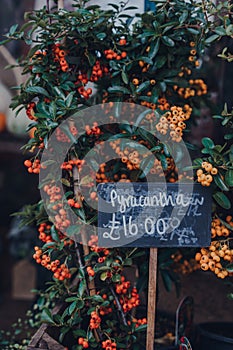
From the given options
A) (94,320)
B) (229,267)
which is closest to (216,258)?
(229,267)

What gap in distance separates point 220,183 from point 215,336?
546 millimetres

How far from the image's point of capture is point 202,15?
1707 mm

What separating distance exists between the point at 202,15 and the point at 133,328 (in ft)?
3.38

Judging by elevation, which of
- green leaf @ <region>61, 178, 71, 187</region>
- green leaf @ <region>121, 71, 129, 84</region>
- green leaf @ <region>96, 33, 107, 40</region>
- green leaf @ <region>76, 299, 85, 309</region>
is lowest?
green leaf @ <region>76, 299, 85, 309</region>

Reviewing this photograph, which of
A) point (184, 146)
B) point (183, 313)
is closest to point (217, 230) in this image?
point (184, 146)

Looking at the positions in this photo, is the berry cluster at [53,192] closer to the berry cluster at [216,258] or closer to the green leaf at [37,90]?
the green leaf at [37,90]

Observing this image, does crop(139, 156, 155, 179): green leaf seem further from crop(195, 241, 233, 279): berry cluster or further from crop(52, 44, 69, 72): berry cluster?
crop(52, 44, 69, 72): berry cluster

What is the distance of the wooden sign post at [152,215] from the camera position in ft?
5.15

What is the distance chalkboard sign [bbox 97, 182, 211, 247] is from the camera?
5.15 feet

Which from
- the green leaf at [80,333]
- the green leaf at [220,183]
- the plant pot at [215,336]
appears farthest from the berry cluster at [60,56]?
the plant pot at [215,336]

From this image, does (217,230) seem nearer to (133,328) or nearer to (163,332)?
(133,328)

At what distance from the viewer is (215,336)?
1740mm

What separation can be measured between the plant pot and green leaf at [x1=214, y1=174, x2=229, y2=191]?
1.70 feet

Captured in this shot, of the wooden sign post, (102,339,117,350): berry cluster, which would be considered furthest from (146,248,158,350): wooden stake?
(102,339,117,350): berry cluster
